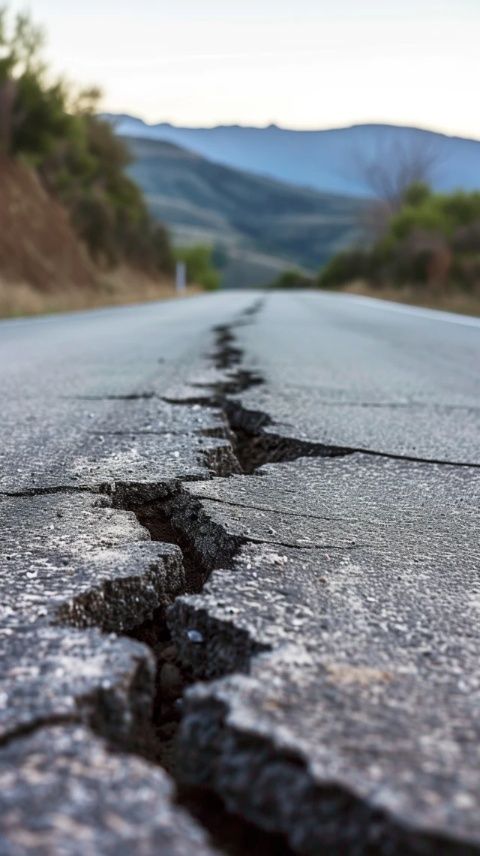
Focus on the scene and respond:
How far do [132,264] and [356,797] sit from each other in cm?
2543

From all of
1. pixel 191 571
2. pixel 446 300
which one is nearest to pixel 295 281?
pixel 446 300

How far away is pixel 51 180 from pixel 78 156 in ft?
5.13

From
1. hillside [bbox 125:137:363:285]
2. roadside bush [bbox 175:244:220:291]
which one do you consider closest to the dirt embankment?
roadside bush [bbox 175:244:220:291]

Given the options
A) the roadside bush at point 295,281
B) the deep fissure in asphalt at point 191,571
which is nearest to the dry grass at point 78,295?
the deep fissure in asphalt at point 191,571

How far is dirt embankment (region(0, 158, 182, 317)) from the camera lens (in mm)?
12891

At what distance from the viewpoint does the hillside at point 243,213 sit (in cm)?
11175

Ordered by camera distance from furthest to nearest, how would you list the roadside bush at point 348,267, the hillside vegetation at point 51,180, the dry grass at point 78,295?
the roadside bush at point 348,267 → the hillside vegetation at point 51,180 → the dry grass at point 78,295

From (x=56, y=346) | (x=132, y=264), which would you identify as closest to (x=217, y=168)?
(x=132, y=264)

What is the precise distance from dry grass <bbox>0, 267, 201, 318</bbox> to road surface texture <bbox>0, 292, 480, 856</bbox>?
8.92m

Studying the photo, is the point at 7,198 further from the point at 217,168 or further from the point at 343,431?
the point at 217,168

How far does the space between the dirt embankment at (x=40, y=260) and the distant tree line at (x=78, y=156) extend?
23.8 inches

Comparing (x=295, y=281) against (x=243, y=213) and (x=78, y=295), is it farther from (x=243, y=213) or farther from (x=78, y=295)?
(x=243, y=213)

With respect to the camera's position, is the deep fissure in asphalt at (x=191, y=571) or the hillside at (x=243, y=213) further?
the hillside at (x=243, y=213)

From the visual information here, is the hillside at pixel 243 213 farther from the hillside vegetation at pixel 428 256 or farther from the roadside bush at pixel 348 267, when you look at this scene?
the hillside vegetation at pixel 428 256
